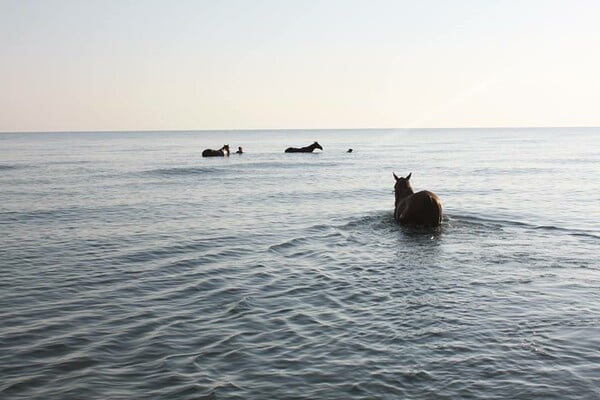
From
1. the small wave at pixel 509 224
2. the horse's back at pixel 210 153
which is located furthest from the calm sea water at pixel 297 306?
the horse's back at pixel 210 153

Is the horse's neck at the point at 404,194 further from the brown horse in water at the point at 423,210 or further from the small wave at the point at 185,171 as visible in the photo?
the small wave at the point at 185,171

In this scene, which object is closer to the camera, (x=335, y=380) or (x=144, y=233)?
(x=335, y=380)

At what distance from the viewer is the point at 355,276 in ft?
45.2

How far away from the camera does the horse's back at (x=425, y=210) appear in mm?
19891

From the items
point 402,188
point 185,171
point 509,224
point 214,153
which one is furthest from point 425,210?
point 214,153

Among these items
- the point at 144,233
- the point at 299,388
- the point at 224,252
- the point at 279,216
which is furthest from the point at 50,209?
the point at 299,388

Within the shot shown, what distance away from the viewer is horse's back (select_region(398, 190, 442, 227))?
19.9 meters

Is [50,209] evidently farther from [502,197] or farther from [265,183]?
[502,197]

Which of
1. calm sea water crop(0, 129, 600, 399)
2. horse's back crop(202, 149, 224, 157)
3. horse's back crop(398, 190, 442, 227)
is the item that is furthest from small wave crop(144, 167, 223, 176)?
horse's back crop(398, 190, 442, 227)

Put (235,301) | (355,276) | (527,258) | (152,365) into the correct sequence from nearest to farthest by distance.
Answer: (152,365)
(235,301)
(355,276)
(527,258)

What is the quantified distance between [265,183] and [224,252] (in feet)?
78.2

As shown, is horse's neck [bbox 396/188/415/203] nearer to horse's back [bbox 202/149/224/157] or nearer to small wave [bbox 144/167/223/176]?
small wave [bbox 144/167/223/176]

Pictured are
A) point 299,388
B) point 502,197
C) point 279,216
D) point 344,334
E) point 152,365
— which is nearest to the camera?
point 299,388

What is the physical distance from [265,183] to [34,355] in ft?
105
